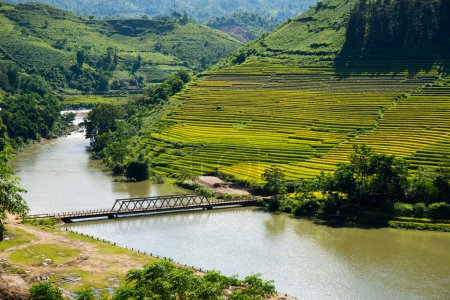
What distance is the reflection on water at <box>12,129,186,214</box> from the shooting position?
94.1 metres

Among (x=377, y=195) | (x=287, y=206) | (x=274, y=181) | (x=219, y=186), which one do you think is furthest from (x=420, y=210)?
(x=219, y=186)

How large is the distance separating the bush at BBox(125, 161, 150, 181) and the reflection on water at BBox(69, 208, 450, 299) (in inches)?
881

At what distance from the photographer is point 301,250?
73062mm

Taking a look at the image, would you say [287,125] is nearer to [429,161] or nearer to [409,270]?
[429,161]

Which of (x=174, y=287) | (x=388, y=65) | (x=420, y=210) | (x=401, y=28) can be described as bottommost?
(x=420, y=210)

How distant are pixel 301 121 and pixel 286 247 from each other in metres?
55.6

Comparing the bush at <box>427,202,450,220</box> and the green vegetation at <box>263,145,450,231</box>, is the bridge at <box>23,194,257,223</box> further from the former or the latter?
the bush at <box>427,202,450,220</box>

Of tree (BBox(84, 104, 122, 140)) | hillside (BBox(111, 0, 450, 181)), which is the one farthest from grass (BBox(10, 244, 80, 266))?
tree (BBox(84, 104, 122, 140))

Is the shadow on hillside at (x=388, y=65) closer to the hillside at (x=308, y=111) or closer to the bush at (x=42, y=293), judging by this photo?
the hillside at (x=308, y=111)

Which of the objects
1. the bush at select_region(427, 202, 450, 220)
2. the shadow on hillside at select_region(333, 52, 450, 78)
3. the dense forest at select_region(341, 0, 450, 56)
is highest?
the dense forest at select_region(341, 0, 450, 56)

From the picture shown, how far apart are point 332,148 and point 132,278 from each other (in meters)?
64.9

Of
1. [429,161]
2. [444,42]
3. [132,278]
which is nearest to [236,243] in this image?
[132,278]

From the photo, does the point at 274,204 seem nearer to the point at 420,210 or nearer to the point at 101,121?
the point at 420,210

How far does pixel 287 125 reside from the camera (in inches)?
4946
